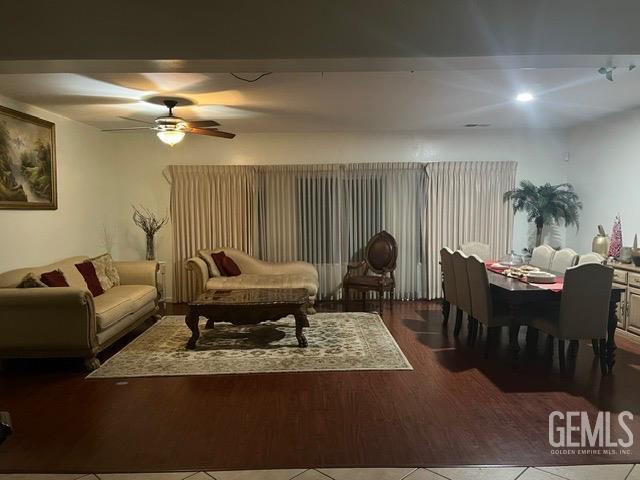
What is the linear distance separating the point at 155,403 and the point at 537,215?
5633 mm

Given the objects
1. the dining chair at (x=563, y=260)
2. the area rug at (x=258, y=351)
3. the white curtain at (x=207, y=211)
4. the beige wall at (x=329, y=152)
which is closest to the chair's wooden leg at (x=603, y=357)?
the dining chair at (x=563, y=260)

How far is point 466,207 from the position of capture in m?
6.69

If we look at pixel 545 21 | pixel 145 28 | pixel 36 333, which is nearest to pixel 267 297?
pixel 36 333

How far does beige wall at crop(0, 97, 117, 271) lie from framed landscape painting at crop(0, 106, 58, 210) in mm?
111

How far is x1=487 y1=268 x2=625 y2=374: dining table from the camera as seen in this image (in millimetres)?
3699

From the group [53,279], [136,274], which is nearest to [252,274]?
[136,274]

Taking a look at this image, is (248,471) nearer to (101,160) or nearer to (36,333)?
(36,333)

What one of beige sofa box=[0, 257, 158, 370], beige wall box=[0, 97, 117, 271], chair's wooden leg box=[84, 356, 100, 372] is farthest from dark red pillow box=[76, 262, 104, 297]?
chair's wooden leg box=[84, 356, 100, 372]

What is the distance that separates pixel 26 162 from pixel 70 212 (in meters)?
0.98

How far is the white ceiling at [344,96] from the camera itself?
3.75 metres

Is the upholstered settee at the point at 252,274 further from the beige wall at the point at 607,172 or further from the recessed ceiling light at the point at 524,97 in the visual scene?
the beige wall at the point at 607,172

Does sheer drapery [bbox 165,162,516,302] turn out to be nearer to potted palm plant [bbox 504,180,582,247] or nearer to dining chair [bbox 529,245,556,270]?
potted palm plant [bbox 504,180,582,247]

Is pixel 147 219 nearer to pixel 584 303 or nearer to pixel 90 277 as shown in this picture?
pixel 90 277

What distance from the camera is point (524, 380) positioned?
358 centimetres
